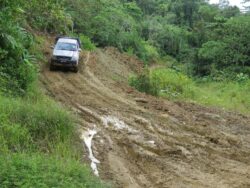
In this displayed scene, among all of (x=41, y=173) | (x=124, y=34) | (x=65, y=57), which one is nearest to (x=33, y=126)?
(x=41, y=173)

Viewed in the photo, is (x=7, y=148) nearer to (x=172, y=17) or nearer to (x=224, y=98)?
(x=224, y=98)

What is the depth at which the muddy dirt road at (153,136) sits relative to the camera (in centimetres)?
1103

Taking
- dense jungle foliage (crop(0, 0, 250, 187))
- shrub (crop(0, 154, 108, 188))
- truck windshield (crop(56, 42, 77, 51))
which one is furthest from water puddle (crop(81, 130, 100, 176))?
truck windshield (crop(56, 42, 77, 51))

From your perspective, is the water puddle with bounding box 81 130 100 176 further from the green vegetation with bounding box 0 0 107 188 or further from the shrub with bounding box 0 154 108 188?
the shrub with bounding box 0 154 108 188

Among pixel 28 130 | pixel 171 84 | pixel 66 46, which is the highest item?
pixel 66 46

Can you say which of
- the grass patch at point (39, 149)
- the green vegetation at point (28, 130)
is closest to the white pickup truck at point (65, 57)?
the green vegetation at point (28, 130)

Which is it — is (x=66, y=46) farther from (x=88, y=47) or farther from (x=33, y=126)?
(x=33, y=126)

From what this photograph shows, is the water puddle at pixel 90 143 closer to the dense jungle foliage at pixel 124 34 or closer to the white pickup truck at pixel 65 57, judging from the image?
the dense jungle foliage at pixel 124 34

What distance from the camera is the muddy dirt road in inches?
434

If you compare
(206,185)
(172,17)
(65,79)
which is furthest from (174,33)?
(206,185)

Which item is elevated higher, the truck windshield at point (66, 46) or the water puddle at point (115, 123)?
the truck windshield at point (66, 46)

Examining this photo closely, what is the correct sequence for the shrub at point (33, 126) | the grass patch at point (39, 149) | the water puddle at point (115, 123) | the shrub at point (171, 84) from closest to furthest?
the grass patch at point (39, 149) → the shrub at point (33, 126) → the water puddle at point (115, 123) → the shrub at point (171, 84)

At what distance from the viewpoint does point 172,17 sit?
211 feet

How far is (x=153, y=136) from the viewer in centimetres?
1394
